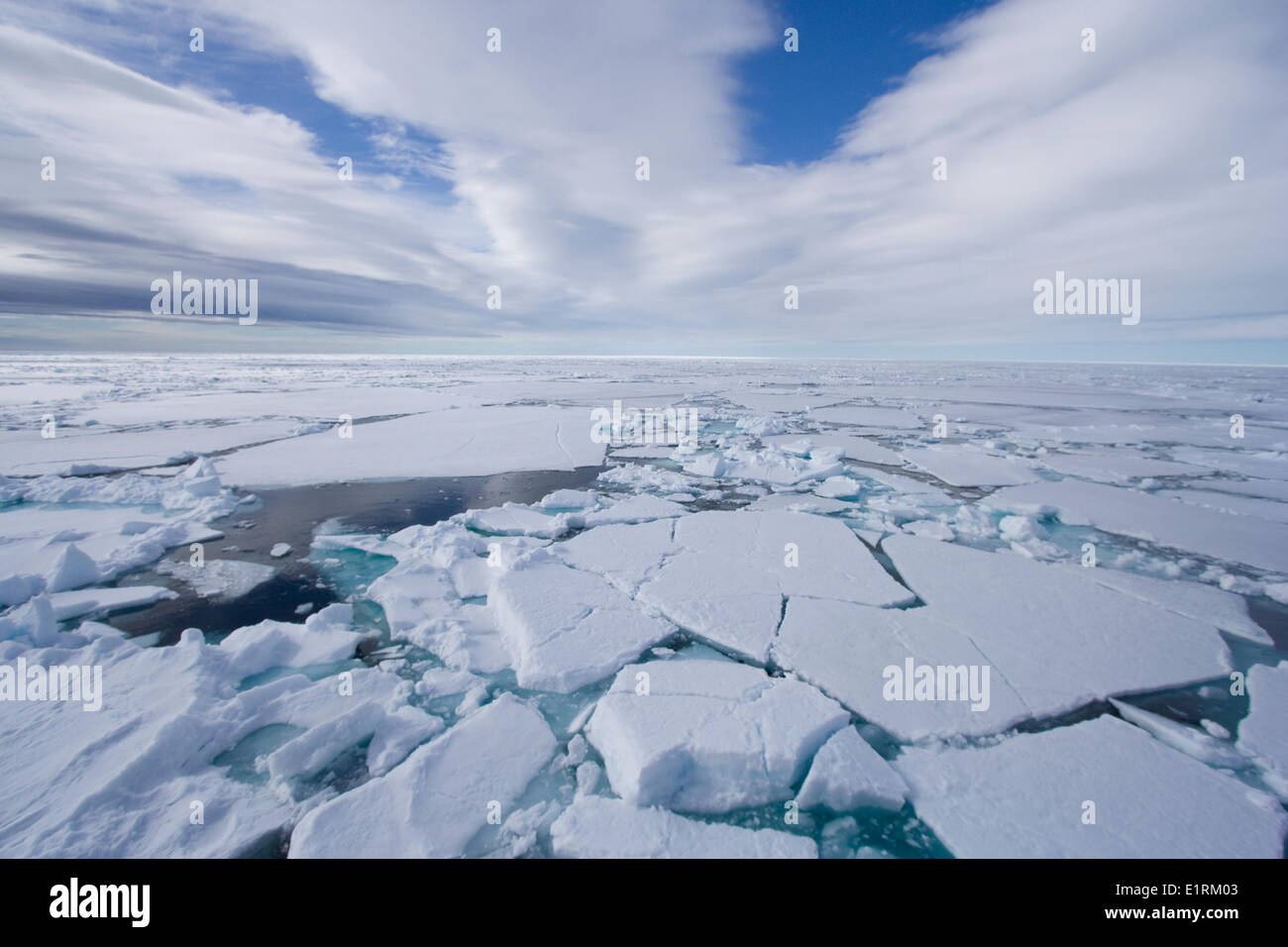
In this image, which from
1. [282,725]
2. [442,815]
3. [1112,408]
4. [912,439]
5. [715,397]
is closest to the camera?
[442,815]

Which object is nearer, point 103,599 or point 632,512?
point 103,599

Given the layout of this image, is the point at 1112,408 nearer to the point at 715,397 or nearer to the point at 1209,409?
the point at 1209,409

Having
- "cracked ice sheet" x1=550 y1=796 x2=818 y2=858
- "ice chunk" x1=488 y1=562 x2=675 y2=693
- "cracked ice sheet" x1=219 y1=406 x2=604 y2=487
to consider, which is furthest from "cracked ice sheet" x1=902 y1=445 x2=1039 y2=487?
"cracked ice sheet" x1=550 y1=796 x2=818 y2=858

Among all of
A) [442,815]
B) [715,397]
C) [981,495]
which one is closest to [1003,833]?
[442,815]

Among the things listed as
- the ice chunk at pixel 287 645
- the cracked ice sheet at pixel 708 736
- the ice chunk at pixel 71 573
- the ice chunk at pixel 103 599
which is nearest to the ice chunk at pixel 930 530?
the cracked ice sheet at pixel 708 736

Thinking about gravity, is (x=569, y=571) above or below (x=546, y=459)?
below

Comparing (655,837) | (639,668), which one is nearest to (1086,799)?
(655,837)

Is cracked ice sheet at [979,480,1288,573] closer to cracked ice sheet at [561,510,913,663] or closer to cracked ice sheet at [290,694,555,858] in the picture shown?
cracked ice sheet at [561,510,913,663]

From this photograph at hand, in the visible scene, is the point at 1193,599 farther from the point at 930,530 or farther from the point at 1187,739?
the point at 1187,739
